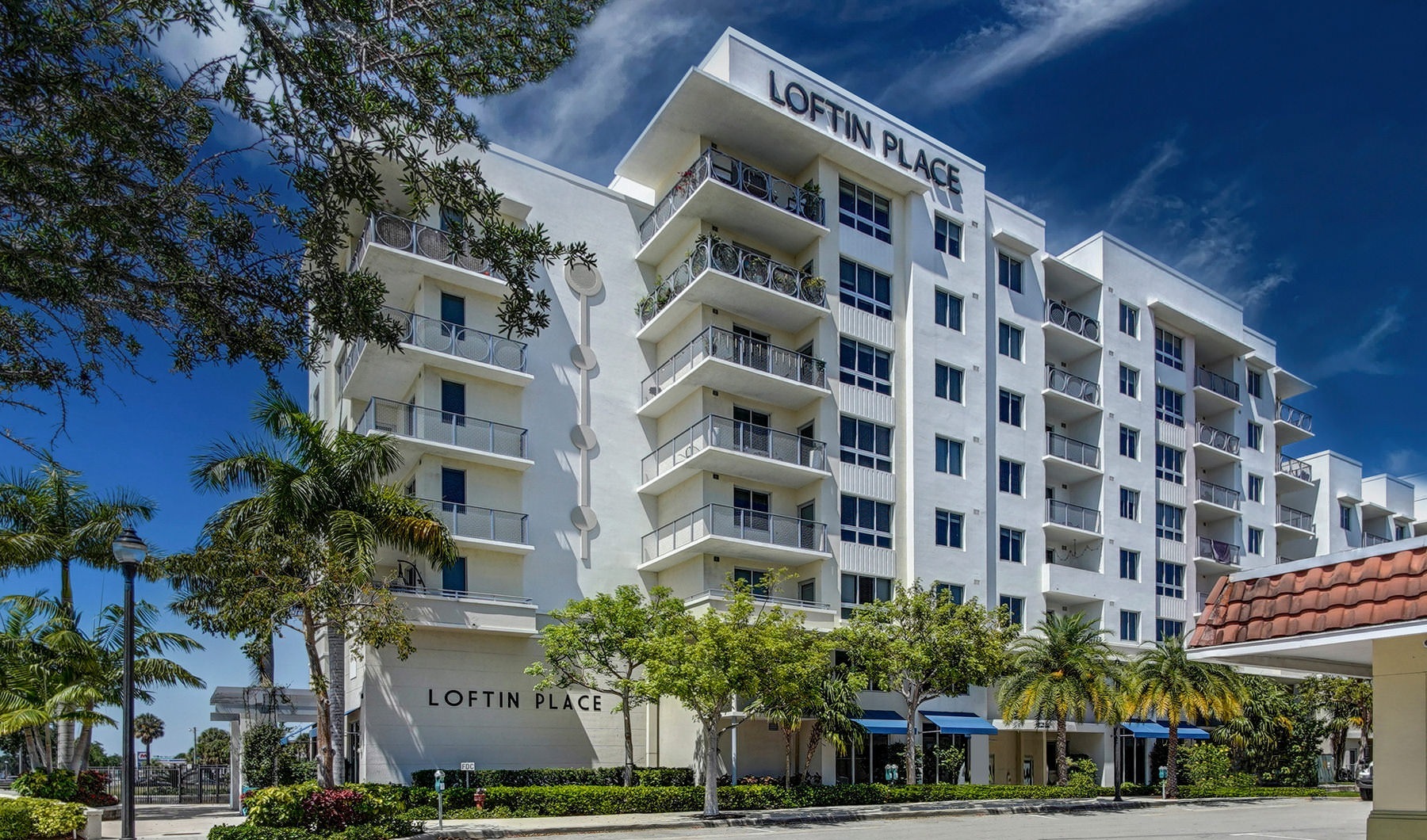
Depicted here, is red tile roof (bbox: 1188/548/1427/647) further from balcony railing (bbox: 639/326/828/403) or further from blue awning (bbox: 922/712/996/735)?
blue awning (bbox: 922/712/996/735)

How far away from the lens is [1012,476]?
44719 mm

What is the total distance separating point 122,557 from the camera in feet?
58.9

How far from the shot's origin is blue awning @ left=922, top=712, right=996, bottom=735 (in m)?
38.1

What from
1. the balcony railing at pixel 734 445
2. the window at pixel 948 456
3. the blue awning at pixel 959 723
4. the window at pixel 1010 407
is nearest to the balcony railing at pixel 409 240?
the balcony railing at pixel 734 445

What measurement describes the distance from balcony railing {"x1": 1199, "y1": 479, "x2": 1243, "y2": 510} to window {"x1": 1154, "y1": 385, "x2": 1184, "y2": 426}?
3.62 meters

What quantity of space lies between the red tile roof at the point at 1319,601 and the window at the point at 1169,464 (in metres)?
44.2

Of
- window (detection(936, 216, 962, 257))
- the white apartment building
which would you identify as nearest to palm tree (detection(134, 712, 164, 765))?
the white apartment building

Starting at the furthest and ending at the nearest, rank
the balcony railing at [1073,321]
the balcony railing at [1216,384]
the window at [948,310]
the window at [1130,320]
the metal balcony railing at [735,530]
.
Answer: the balcony railing at [1216,384] → the window at [1130,320] → the balcony railing at [1073,321] → the window at [948,310] → the metal balcony railing at [735,530]

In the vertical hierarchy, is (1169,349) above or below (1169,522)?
above

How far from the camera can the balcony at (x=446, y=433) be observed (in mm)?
32531

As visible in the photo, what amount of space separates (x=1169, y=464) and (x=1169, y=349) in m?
6.06

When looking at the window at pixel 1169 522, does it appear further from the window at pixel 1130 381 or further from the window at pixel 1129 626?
the window at pixel 1130 381

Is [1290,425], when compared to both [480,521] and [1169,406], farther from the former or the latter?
[480,521]

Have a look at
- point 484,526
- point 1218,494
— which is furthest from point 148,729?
point 1218,494
